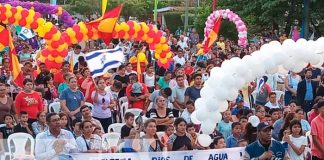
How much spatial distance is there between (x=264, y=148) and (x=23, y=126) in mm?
3888

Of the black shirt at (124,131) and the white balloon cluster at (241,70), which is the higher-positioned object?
the white balloon cluster at (241,70)

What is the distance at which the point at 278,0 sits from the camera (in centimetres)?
3066

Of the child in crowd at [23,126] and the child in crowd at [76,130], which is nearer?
the child in crowd at [76,130]

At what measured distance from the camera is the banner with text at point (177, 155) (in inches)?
421

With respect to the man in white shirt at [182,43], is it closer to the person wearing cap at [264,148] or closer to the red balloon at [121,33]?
the red balloon at [121,33]

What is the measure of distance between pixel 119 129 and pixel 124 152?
2234mm

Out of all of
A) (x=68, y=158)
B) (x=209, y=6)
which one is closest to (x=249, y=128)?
(x=68, y=158)

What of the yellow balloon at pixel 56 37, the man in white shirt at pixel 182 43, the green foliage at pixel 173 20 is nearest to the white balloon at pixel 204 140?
the yellow balloon at pixel 56 37

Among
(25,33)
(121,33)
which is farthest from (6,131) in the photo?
(25,33)

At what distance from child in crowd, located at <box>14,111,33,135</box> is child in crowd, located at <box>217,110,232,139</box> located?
3.15 metres

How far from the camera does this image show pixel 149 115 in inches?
529

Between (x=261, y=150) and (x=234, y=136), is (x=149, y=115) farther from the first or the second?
(x=261, y=150)

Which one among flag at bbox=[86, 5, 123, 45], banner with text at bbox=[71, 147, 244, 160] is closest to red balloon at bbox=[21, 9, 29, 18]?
flag at bbox=[86, 5, 123, 45]

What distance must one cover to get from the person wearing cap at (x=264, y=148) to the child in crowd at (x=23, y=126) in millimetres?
3517
